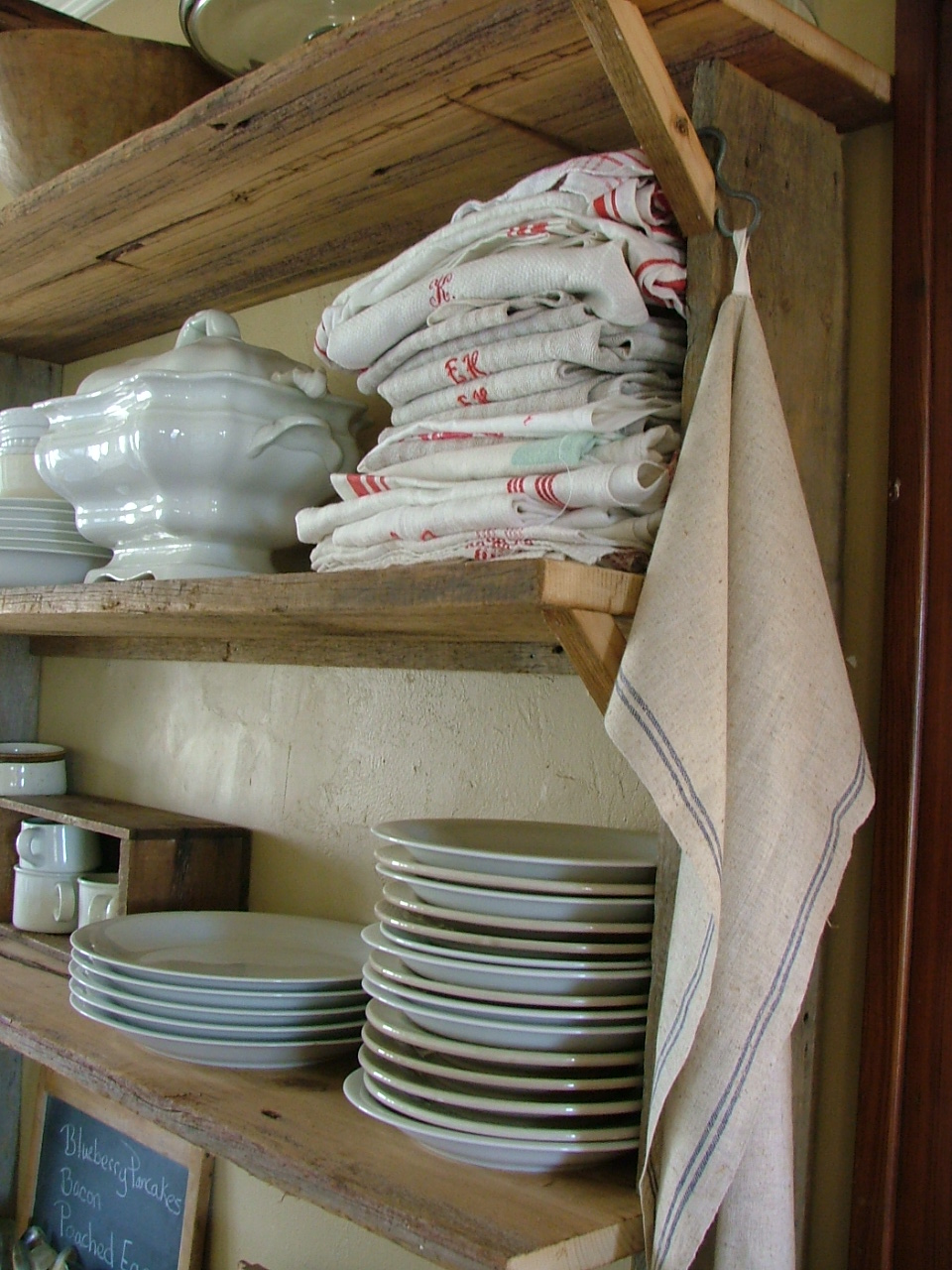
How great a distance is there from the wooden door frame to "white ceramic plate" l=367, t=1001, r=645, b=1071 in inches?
6.7

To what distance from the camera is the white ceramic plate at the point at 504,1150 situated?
759 millimetres

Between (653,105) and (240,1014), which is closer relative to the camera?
(653,105)

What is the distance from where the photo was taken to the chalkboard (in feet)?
4.43

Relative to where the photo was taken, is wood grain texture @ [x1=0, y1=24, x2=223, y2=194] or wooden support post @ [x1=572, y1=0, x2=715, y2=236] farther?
wood grain texture @ [x1=0, y1=24, x2=223, y2=194]

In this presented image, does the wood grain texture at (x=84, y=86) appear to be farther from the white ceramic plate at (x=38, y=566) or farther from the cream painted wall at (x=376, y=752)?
A: the white ceramic plate at (x=38, y=566)

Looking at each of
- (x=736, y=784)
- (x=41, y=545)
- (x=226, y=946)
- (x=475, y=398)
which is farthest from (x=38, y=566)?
(x=736, y=784)

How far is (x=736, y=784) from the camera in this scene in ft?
2.26

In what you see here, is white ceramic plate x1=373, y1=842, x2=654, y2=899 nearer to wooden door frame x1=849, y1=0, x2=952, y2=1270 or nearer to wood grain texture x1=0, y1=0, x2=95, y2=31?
wooden door frame x1=849, y1=0, x2=952, y2=1270

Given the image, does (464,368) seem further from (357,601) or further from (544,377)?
(357,601)

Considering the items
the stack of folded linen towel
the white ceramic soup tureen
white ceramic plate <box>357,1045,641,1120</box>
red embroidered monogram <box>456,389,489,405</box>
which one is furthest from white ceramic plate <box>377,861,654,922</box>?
the white ceramic soup tureen

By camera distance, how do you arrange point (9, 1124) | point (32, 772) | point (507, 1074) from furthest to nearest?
1. point (9, 1124)
2. point (32, 772)
3. point (507, 1074)

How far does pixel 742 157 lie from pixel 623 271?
12 cm

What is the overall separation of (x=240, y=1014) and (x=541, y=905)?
34 cm

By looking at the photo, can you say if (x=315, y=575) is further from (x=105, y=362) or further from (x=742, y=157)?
(x=105, y=362)
